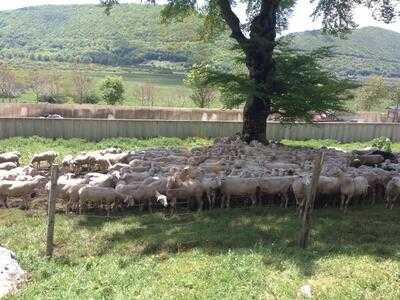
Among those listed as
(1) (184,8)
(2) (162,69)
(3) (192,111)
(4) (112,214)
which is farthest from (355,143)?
(2) (162,69)

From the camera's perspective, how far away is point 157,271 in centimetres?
1129

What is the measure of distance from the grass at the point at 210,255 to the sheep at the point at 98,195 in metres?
0.61

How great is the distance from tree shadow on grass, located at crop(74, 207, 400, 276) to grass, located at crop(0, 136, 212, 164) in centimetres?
1267

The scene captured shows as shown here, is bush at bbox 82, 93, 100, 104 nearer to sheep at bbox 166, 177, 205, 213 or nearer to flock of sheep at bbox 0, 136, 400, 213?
flock of sheep at bbox 0, 136, 400, 213

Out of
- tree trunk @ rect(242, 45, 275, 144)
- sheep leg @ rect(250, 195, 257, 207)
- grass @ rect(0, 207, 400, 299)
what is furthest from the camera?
tree trunk @ rect(242, 45, 275, 144)

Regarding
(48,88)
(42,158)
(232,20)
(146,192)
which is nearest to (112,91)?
(48,88)

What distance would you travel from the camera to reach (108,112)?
1524 inches

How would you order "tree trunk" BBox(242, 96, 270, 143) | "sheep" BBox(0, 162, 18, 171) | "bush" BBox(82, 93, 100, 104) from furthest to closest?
"bush" BBox(82, 93, 100, 104)
"tree trunk" BBox(242, 96, 270, 143)
"sheep" BBox(0, 162, 18, 171)

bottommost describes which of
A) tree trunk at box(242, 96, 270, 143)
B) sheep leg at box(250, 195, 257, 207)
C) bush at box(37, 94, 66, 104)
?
bush at box(37, 94, 66, 104)

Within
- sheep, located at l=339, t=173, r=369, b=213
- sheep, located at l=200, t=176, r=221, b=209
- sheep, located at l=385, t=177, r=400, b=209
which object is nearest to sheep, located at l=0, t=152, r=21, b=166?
sheep, located at l=200, t=176, r=221, b=209

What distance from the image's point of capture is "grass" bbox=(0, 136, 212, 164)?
2777cm

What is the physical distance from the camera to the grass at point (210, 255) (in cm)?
1034

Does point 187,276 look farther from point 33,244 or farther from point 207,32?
point 207,32

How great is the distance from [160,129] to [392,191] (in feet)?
60.3
